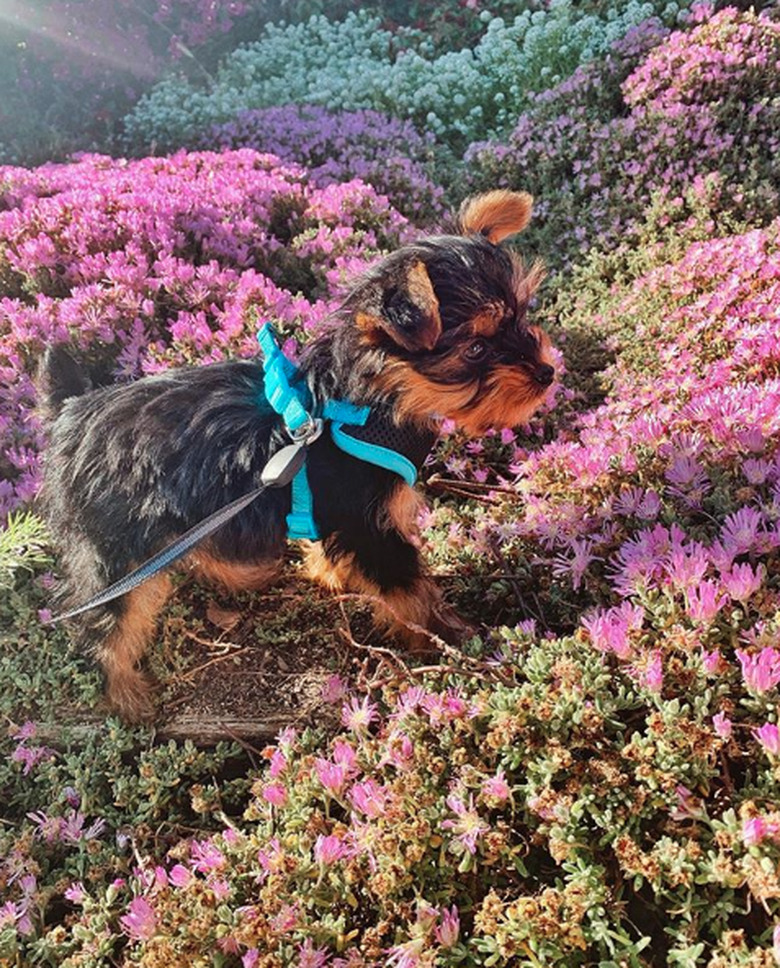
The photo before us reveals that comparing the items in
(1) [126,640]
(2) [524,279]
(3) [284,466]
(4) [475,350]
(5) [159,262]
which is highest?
(2) [524,279]

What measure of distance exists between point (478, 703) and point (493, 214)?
179 centimetres

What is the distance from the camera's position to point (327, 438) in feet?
8.55

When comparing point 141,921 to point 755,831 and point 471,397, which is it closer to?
point 755,831

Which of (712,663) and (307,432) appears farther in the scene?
(307,432)

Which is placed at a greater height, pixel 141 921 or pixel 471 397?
pixel 471 397

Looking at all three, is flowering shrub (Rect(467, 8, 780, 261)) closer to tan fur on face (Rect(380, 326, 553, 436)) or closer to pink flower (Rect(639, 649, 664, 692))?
tan fur on face (Rect(380, 326, 553, 436))

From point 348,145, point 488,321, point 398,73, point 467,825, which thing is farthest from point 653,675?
point 398,73

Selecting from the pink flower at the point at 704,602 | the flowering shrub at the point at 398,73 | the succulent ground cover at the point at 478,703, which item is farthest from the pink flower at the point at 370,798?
the flowering shrub at the point at 398,73

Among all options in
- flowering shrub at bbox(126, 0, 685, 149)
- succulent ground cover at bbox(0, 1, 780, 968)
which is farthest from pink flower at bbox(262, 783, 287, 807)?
flowering shrub at bbox(126, 0, 685, 149)

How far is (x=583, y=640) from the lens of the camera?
2102mm

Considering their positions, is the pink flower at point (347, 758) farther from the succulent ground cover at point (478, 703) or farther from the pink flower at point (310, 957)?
the pink flower at point (310, 957)

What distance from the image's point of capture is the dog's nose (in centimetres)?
257

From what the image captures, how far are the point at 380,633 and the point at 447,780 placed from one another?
109 centimetres

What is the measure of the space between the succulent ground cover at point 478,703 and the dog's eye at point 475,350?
0.70m
